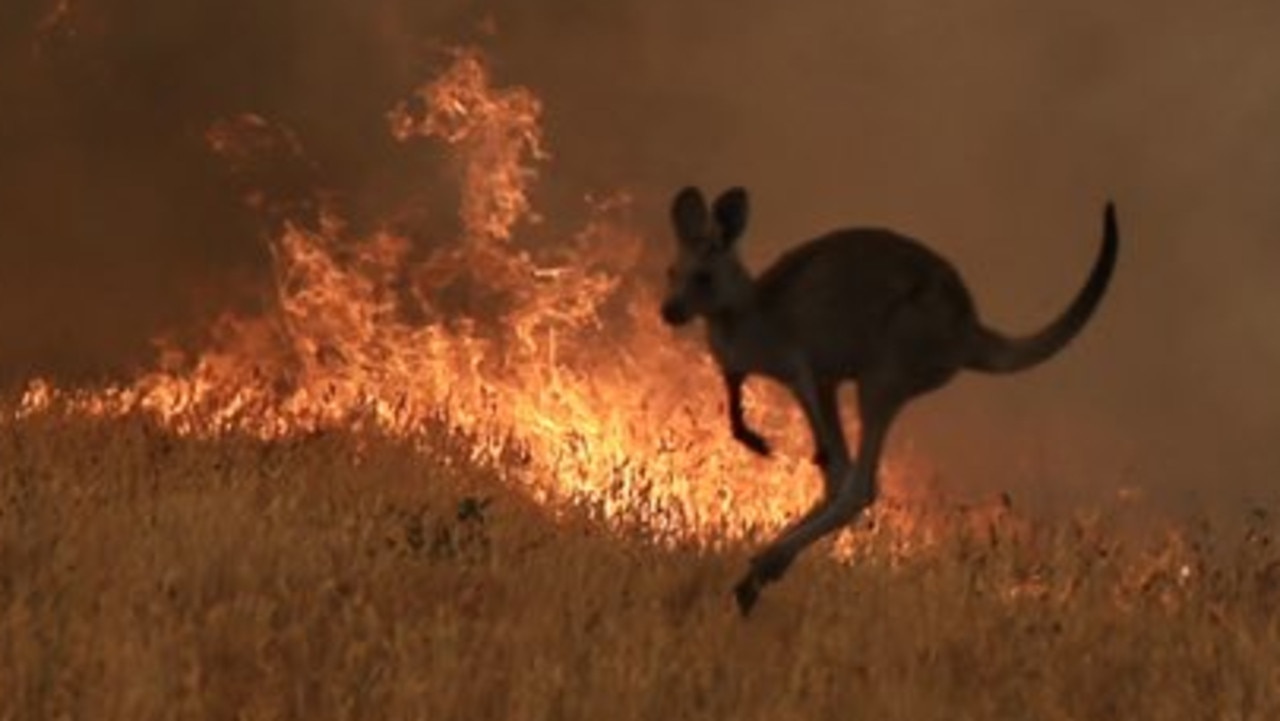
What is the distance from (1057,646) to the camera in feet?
26.7

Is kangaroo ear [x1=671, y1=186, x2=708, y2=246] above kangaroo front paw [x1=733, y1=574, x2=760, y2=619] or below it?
above

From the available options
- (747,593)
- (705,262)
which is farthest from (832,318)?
(747,593)

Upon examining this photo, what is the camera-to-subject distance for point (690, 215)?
8.80 m

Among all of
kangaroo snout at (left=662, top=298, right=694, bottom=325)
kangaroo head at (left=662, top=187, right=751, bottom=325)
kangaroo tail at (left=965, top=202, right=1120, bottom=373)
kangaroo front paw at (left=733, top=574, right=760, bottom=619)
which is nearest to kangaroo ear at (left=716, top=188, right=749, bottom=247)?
kangaroo head at (left=662, top=187, right=751, bottom=325)

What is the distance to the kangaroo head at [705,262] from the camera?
8734 mm

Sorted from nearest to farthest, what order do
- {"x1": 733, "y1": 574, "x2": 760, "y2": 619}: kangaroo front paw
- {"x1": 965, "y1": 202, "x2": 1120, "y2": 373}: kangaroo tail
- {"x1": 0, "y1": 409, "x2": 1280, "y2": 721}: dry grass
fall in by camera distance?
1. {"x1": 0, "y1": 409, "x2": 1280, "y2": 721}: dry grass
2. {"x1": 733, "y1": 574, "x2": 760, "y2": 619}: kangaroo front paw
3. {"x1": 965, "y1": 202, "x2": 1120, "y2": 373}: kangaroo tail

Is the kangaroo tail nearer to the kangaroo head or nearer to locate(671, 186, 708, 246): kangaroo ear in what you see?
the kangaroo head

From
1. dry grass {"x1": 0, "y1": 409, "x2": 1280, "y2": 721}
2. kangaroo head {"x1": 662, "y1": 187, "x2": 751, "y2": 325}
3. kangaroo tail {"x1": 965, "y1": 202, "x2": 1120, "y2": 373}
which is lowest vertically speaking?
dry grass {"x1": 0, "y1": 409, "x2": 1280, "y2": 721}

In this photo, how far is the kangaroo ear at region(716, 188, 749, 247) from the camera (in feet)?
28.6

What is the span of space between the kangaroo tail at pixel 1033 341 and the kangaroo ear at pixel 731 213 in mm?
1175

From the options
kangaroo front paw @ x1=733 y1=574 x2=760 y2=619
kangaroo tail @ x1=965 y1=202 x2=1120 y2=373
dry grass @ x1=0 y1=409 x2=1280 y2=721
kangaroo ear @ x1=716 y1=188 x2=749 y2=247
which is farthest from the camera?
kangaroo tail @ x1=965 y1=202 x2=1120 y2=373

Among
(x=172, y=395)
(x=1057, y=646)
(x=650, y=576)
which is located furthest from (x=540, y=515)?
(x=172, y=395)

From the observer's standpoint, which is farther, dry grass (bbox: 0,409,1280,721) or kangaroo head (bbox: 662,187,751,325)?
kangaroo head (bbox: 662,187,751,325)

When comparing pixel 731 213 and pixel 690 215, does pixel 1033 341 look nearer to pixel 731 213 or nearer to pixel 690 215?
pixel 731 213
